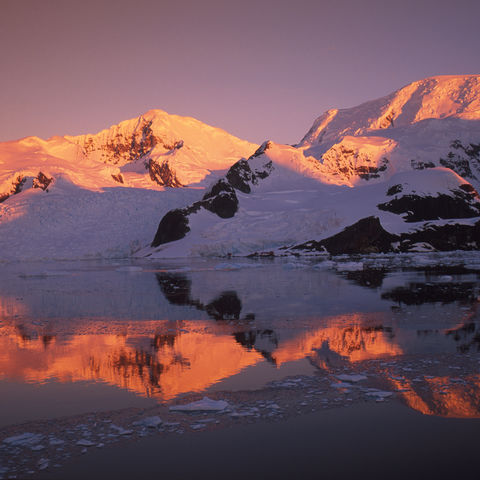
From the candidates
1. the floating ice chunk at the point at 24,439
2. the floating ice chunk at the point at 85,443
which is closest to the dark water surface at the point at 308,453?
the floating ice chunk at the point at 85,443

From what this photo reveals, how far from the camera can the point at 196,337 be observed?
36.2ft

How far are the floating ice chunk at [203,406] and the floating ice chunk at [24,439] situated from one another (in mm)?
1529

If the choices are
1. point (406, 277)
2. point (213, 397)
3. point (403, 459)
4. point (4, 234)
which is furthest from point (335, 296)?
point (4, 234)

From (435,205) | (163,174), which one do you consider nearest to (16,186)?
(163,174)

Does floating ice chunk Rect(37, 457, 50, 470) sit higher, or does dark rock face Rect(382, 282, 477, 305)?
floating ice chunk Rect(37, 457, 50, 470)

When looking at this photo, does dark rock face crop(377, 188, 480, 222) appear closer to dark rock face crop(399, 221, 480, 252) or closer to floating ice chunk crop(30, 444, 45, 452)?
dark rock face crop(399, 221, 480, 252)

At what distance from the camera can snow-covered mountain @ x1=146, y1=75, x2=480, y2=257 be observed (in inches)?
1945

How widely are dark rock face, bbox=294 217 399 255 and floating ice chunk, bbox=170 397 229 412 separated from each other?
1691 inches

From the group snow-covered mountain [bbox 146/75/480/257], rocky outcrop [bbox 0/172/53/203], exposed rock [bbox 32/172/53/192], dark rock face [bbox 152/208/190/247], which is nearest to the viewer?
snow-covered mountain [bbox 146/75/480/257]

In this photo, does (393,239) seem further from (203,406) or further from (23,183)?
(23,183)

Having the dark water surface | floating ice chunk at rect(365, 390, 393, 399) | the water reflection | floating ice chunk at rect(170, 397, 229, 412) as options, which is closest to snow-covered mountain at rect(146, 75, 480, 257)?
the water reflection

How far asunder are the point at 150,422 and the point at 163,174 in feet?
331

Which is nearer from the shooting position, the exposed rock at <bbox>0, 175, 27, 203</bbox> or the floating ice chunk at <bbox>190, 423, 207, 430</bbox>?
the floating ice chunk at <bbox>190, 423, 207, 430</bbox>

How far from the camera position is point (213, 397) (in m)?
6.86
